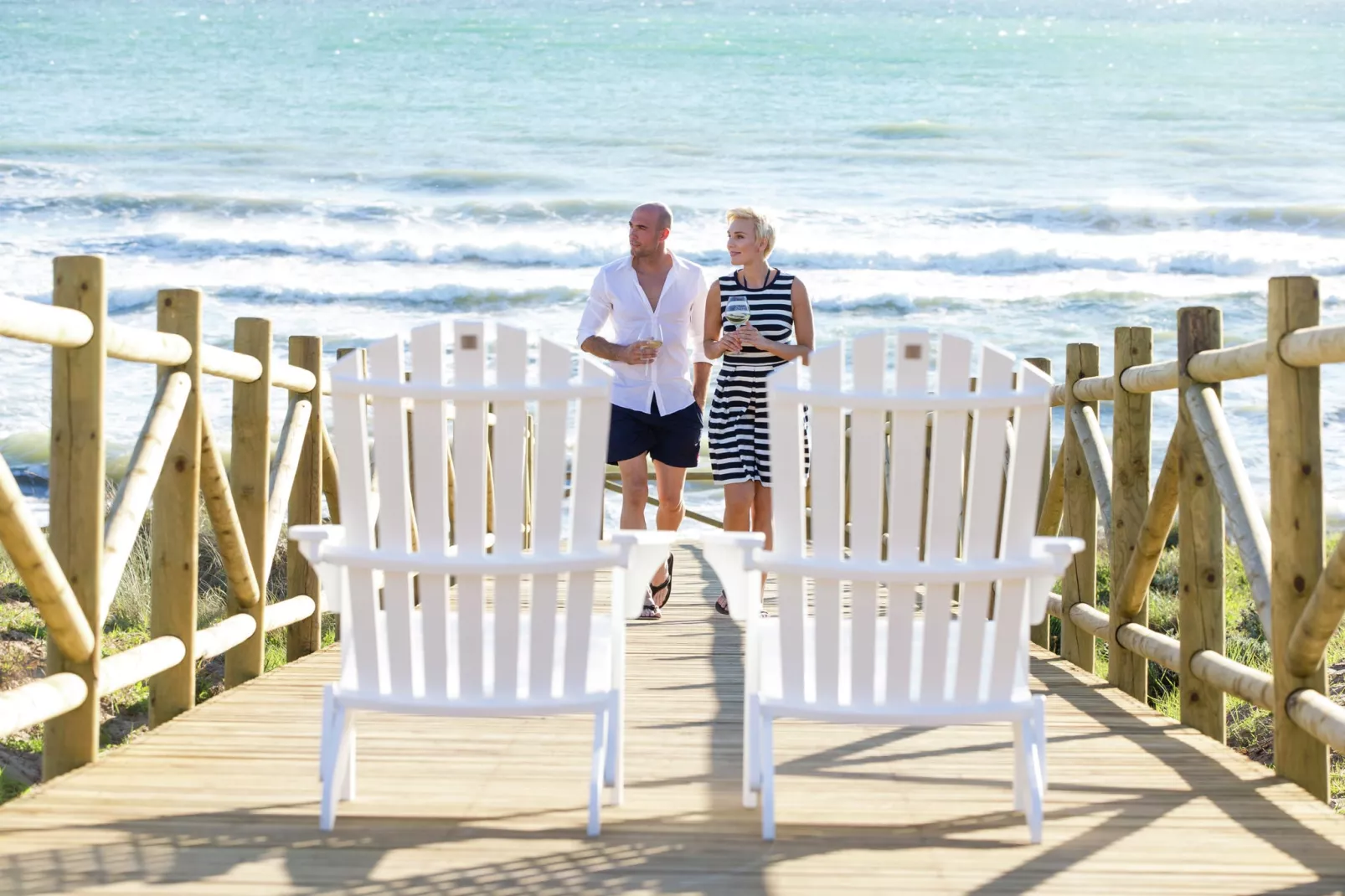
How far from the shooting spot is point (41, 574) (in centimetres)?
286

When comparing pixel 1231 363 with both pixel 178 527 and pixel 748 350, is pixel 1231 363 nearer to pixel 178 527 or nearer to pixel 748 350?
pixel 748 350

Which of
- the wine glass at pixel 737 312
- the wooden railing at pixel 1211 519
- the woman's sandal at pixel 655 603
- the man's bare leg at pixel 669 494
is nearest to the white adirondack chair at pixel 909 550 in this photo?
the wooden railing at pixel 1211 519

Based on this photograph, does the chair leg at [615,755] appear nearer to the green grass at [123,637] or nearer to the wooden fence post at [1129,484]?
the green grass at [123,637]

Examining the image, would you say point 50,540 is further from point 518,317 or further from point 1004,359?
point 518,317

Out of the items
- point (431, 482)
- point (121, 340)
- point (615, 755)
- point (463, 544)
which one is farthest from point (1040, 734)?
point (121, 340)

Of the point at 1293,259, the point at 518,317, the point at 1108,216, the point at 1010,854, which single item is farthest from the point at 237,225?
the point at 1010,854

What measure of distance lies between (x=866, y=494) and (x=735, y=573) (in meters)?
0.46

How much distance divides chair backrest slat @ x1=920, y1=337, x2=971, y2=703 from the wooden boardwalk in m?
0.33

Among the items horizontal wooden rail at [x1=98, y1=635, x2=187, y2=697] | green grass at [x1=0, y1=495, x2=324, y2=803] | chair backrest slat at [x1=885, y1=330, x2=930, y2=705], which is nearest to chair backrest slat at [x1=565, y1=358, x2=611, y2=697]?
chair backrest slat at [x1=885, y1=330, x2=930, y2=705]

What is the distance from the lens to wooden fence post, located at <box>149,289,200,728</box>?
3.71 meters

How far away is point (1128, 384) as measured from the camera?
14.4 feet

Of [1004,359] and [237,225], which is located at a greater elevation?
[237,225]

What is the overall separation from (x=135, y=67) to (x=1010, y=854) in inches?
1374

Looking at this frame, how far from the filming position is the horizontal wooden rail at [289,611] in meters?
4.65
